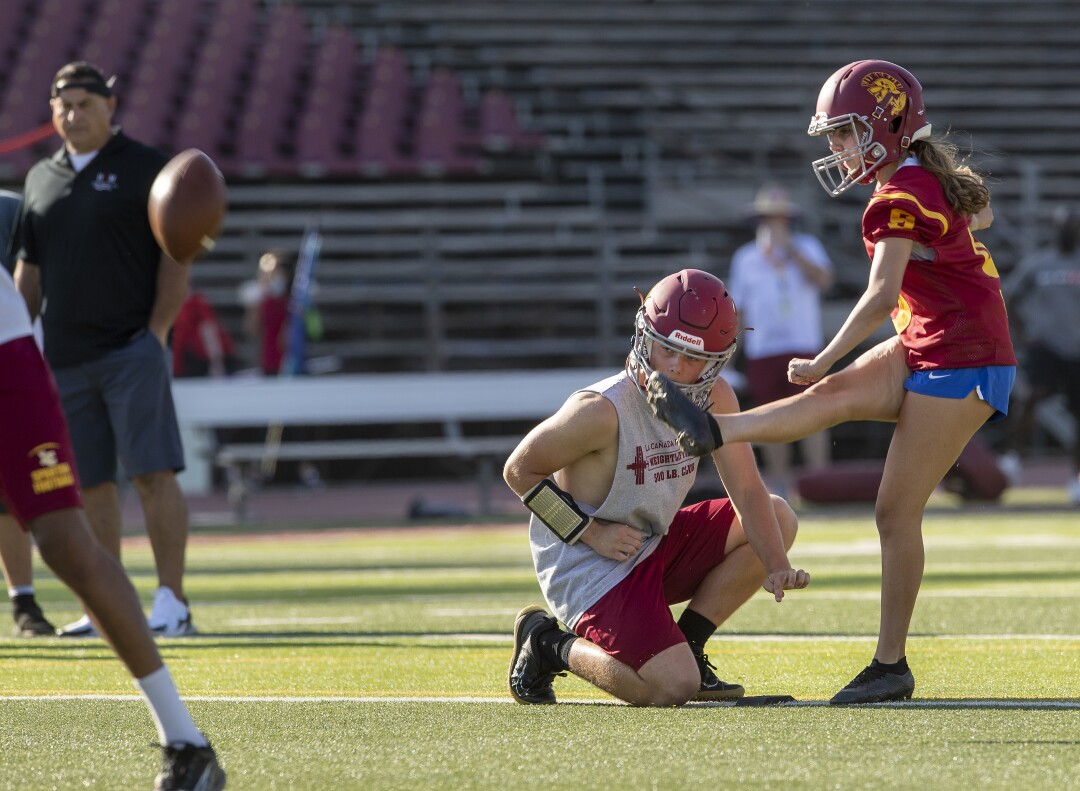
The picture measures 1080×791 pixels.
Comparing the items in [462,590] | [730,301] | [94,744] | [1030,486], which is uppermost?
[730,301]

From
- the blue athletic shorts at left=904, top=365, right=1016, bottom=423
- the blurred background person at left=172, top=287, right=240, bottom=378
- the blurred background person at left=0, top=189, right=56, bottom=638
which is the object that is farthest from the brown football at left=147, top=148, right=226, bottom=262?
the blurred background person at left=172, top=287, right=240, bottom=378

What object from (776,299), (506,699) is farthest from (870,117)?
(776,299)

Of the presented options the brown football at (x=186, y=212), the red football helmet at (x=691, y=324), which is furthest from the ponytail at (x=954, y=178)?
the brown football at (x=186, y=212)

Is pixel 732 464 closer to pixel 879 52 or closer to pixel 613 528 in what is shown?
pixel 613 528

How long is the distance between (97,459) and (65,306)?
578 millimetres

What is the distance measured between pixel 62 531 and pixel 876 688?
216 centimetres

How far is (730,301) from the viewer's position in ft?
14.6

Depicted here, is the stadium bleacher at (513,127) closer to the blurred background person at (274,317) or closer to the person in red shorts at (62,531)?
the blurred background person at (274,317)

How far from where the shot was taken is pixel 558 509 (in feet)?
14.7

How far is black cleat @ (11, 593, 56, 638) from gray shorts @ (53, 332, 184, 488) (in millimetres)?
510

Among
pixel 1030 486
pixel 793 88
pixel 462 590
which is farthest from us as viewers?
pixel 793 88

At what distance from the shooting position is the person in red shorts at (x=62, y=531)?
3.32 m

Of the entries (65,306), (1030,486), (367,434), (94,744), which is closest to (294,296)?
(367,434)

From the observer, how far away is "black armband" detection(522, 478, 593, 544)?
4488mm
